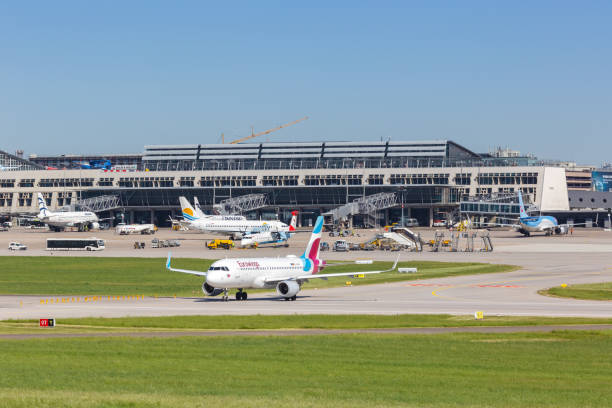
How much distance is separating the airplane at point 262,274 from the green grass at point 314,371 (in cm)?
2379

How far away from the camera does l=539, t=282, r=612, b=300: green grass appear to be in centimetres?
7250

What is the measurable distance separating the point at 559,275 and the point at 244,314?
51425mm

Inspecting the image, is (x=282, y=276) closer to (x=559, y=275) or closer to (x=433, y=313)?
(x=433, y=313)

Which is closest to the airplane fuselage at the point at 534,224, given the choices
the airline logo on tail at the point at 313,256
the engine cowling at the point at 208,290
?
the airline logo on tail at the point at 313,256

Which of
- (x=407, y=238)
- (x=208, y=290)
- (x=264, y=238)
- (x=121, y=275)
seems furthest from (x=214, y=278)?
(x=264, y=238)

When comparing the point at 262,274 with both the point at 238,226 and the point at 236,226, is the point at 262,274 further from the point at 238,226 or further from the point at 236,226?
the point at 236,226

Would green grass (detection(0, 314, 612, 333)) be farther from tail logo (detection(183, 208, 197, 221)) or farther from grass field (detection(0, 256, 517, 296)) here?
tail logo (detection(183, 208, 197, 221))

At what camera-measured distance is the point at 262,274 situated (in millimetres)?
69812

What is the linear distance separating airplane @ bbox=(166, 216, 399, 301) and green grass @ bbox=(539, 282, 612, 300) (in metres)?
15.9

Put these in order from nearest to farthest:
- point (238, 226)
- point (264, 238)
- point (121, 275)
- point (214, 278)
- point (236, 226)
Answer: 1. point (214, 278)
2. point (121, 275)
3. point (264, 238)
4. point (238, 226)
5. point (236, 226)

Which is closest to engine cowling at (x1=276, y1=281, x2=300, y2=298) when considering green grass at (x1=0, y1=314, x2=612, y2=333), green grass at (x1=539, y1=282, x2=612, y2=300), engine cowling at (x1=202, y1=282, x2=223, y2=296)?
engine cowling at (x1=202, y1=282, x2=223, y2=296)

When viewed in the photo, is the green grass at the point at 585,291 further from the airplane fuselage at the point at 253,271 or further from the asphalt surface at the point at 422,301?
the airplane fuselage at the point at 253,271

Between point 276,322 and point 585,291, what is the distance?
1427 inches

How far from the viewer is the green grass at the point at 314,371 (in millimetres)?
26531
